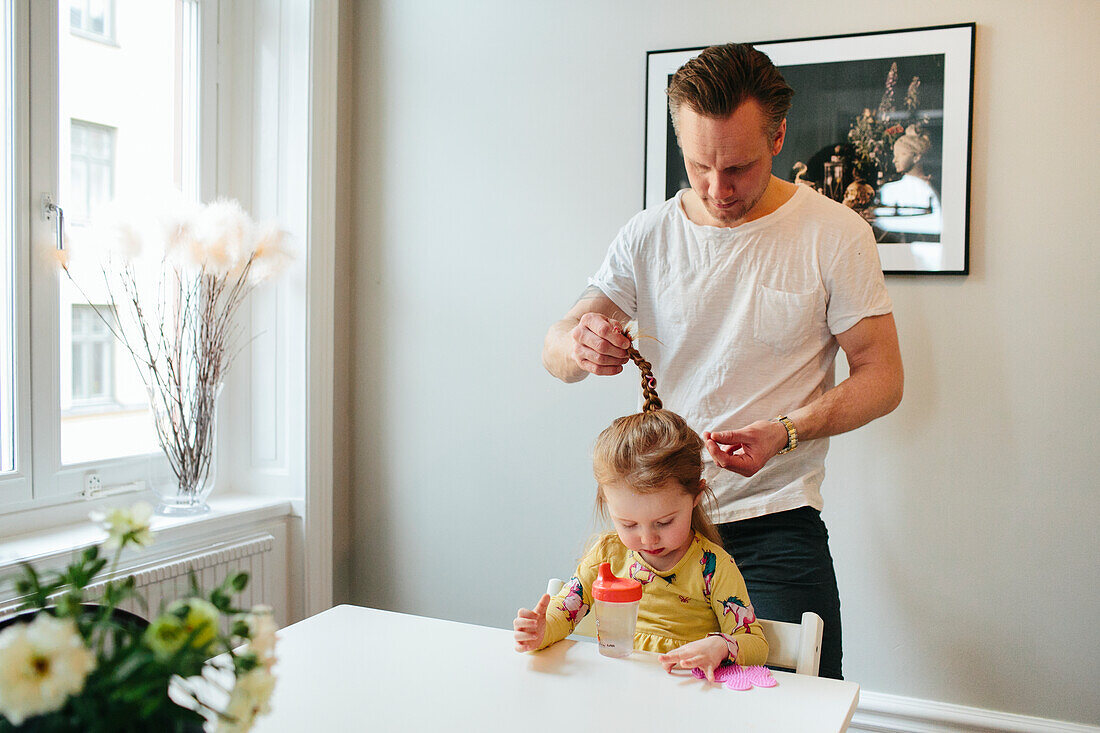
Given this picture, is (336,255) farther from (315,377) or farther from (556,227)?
(556,227)

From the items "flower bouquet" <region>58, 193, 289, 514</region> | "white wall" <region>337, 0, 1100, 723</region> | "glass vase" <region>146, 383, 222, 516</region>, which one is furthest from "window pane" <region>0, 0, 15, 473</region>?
"white wall" <region>337, 0, 1100, 723</region>

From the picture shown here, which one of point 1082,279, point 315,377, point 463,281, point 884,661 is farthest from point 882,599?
point 315,377

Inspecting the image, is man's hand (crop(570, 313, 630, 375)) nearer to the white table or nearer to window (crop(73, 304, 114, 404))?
the white table

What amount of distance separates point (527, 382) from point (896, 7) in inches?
57.2

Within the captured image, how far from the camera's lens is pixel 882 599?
240 centimetres

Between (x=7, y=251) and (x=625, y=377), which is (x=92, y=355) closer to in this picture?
(x=7, y=251)

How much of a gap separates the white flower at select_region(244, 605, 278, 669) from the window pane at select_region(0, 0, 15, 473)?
1874mm

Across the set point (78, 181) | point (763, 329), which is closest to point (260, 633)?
point (763, 329)

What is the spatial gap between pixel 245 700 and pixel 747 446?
104 centimetres

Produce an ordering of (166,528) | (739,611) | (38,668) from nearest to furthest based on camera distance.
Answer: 1. (38,668)
2. (739,611)
3. (166,528)

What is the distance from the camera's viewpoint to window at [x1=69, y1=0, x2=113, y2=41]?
231 centimetres

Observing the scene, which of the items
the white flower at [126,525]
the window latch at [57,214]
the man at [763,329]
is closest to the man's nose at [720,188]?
the man at [763,329]

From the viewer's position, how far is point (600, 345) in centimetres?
153

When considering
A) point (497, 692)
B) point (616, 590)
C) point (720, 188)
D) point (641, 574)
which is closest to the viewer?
point (497, 692)
